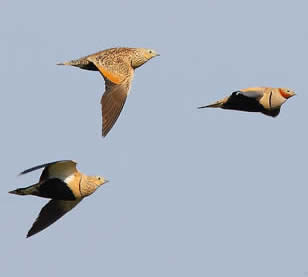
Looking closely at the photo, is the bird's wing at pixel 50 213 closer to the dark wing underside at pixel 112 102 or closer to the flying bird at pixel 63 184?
the flying bird at pixel 63 184

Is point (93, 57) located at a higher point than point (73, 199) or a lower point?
higher

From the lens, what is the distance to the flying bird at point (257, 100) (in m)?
18.4

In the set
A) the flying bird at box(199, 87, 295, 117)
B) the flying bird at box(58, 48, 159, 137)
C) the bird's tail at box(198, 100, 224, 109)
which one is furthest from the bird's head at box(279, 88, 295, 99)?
the flying bird at box(58, 48, 159, 137)

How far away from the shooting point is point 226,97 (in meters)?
18.8

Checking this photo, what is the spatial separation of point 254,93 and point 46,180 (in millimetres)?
3847

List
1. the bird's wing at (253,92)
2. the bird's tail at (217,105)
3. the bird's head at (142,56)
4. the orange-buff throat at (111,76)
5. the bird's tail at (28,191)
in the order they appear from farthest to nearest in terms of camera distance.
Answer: the bird's head at (142,56) < the orange-buff throat at (111,76) < the bird's tail at (217,105) < the bird's wing at (253,92) < the bird's tail at (28,191)

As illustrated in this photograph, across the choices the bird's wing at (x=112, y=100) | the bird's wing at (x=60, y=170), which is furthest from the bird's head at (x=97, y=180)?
the bird's wing at (x=112, y=100)

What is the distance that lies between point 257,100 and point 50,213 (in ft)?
13.1

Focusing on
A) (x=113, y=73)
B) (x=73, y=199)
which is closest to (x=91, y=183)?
(x=73, y=199)

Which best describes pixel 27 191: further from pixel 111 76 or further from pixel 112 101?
pixel 111 76

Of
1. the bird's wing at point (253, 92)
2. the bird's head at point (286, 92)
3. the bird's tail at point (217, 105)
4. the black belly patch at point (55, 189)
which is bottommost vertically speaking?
the black belly patch at point (55, 189)

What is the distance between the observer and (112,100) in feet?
60.1

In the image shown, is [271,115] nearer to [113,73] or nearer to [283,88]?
[283,88]

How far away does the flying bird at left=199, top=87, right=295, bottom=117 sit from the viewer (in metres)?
18.4
